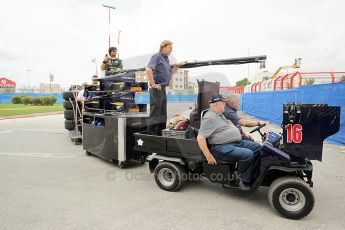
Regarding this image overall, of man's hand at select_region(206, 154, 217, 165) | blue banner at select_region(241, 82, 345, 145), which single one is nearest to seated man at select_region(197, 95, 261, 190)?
man's hand at select_region(206, 154, 217, 165)

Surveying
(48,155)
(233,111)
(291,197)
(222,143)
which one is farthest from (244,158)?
(48,155)

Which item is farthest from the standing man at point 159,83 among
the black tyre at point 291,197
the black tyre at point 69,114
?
the black tyre at point 69,114

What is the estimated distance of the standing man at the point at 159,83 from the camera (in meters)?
4.86

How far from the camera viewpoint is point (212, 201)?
3.79 m

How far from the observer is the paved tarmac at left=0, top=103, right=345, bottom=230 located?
3.14 meters

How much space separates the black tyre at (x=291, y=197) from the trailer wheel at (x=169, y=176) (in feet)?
4.19

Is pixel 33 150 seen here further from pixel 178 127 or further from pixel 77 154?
pixel 178 127

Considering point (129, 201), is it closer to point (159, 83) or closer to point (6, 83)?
point (159, 83)

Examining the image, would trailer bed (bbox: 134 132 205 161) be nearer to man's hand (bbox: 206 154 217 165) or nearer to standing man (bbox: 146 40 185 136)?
man's hand (bbox: 206 154 217 165)

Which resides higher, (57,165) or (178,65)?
(178,65)

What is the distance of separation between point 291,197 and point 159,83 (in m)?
2.76

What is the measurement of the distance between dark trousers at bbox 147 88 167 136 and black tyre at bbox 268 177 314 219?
2246mm

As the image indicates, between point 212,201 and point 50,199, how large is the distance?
215 centimetres

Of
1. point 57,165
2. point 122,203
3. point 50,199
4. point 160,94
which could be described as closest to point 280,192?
point 122,203
